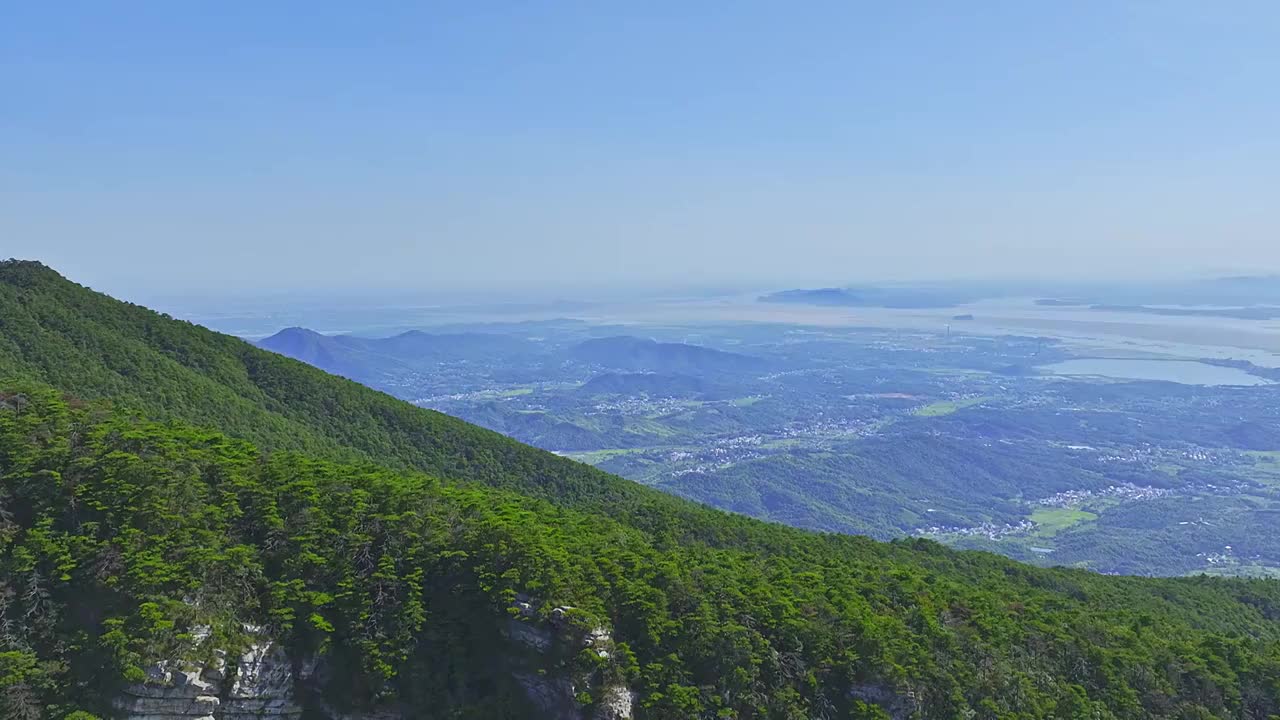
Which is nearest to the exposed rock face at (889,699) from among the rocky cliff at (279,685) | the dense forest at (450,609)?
the dense forest at (450,609)

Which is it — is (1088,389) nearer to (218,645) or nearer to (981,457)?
(981,457)

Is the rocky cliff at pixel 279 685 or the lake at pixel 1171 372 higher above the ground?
the rocky cliff at pixel 279 685

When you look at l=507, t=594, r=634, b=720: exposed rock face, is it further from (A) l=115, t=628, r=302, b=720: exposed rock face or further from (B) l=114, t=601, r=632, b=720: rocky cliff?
(A) l=115, t=628, r=302, b=720: exposed rock face

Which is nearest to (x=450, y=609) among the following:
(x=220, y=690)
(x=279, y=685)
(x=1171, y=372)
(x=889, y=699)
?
(x=279, y=685)

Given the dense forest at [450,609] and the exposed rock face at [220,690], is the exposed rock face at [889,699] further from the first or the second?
the exposed rock face at [220,690]

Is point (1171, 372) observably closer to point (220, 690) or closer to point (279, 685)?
point (279, 685)

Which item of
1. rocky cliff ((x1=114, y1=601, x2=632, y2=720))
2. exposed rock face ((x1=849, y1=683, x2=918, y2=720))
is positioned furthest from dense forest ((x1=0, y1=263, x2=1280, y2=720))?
rocky cliff ((x1=114, y1=601, x2=632, y2=720))

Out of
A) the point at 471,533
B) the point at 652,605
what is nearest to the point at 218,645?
the point at 471,533
